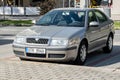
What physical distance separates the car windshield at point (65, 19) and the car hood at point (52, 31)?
1.34ft

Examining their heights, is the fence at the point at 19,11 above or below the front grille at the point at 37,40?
below

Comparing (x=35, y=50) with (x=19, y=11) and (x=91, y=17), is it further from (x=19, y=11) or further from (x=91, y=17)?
(x=19, y=11)

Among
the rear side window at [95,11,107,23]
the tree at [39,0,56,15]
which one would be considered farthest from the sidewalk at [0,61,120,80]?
the tree at [39,0,56,15]

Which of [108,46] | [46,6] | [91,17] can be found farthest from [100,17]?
[46,6]

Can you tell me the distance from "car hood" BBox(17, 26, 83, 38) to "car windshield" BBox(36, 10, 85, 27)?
41 centimetres

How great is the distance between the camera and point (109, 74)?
9.03 meters

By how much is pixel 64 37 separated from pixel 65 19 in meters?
1.53

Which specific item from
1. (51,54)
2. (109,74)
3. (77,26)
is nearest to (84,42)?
(77,26)

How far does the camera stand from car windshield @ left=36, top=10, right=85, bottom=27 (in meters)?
11.4

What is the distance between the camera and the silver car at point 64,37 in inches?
396

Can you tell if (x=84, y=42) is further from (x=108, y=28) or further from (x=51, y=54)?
(x=108, y=28)

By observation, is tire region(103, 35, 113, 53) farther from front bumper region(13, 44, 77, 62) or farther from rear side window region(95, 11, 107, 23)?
front bumper region(13, 44, 77, 62)

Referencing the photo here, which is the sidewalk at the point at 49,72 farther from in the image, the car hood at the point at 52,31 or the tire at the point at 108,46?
the tire at the point at 108,46

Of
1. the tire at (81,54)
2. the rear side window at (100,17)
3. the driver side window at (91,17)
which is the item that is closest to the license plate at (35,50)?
the tire at (81,54)
